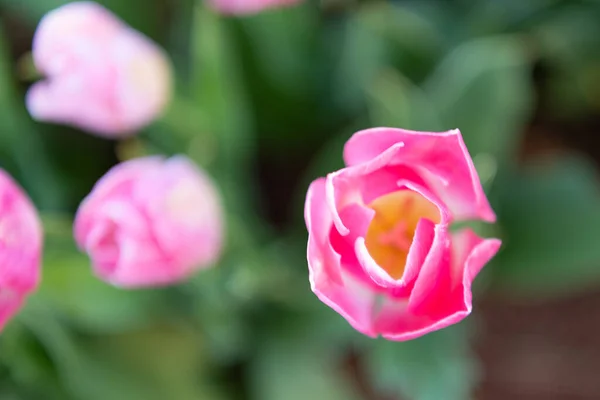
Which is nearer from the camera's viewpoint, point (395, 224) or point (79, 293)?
point (395, 224)

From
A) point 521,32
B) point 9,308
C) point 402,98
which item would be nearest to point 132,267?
point 9,308

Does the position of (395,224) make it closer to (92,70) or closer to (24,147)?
(92,70)

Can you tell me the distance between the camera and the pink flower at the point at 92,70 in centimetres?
38

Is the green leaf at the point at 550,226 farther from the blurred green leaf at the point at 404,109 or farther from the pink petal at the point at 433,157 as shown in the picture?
the pink petal at the point at 433,157

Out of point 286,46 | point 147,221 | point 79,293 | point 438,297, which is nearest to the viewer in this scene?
point 438,297

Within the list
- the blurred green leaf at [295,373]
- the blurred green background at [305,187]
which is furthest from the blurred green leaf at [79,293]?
the blurred green leaf at [295,373]

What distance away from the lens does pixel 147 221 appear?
380 millimetres

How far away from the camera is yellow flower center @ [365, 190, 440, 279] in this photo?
310 millimetres

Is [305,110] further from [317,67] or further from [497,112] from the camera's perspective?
[497,112]

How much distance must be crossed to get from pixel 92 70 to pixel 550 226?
0.39 m

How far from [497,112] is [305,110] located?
18 cm

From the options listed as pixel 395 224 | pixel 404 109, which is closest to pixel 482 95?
pixel 404 109

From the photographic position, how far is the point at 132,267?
37 centimetres

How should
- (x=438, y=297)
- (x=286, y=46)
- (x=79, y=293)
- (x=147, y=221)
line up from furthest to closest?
(x=286, y=46) → (x=79, y=293) → (x=147, y=221) → (x=438, y=297)
